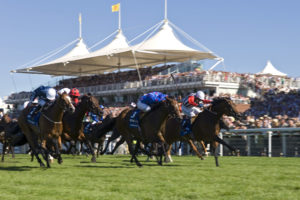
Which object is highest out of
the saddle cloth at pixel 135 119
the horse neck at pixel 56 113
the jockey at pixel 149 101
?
the jockey at pixel 149 101

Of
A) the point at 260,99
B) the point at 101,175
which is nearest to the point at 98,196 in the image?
the point at 101,175

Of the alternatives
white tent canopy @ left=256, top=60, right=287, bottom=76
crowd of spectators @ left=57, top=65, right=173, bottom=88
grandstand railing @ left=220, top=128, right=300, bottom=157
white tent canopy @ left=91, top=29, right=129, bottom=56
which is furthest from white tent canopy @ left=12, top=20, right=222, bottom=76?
grandstand railing @ left=220, top=128, right=300, bottom=157

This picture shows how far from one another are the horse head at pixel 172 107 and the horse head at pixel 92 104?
127 cm

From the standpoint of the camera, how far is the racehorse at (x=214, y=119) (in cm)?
994

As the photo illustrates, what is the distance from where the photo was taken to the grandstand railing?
14.0 meters

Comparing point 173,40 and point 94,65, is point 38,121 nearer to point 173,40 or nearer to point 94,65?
point 173,40

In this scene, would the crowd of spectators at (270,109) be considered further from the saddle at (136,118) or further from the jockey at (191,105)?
the saddle at (136,118)

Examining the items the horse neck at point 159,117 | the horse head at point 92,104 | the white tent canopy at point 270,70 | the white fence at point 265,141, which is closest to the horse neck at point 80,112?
the horse head at point 92,104

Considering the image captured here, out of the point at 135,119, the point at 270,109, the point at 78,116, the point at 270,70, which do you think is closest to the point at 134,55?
the point at 270,109

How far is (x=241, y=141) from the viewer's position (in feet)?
51.2

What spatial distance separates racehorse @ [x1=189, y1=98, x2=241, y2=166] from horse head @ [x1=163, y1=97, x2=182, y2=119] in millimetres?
1060

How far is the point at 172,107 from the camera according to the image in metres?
9.35

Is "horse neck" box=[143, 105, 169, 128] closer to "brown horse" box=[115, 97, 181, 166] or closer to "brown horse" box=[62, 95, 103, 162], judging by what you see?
"brown horse" box=[115, 97, 181, 166]

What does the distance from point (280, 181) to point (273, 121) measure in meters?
9.42
